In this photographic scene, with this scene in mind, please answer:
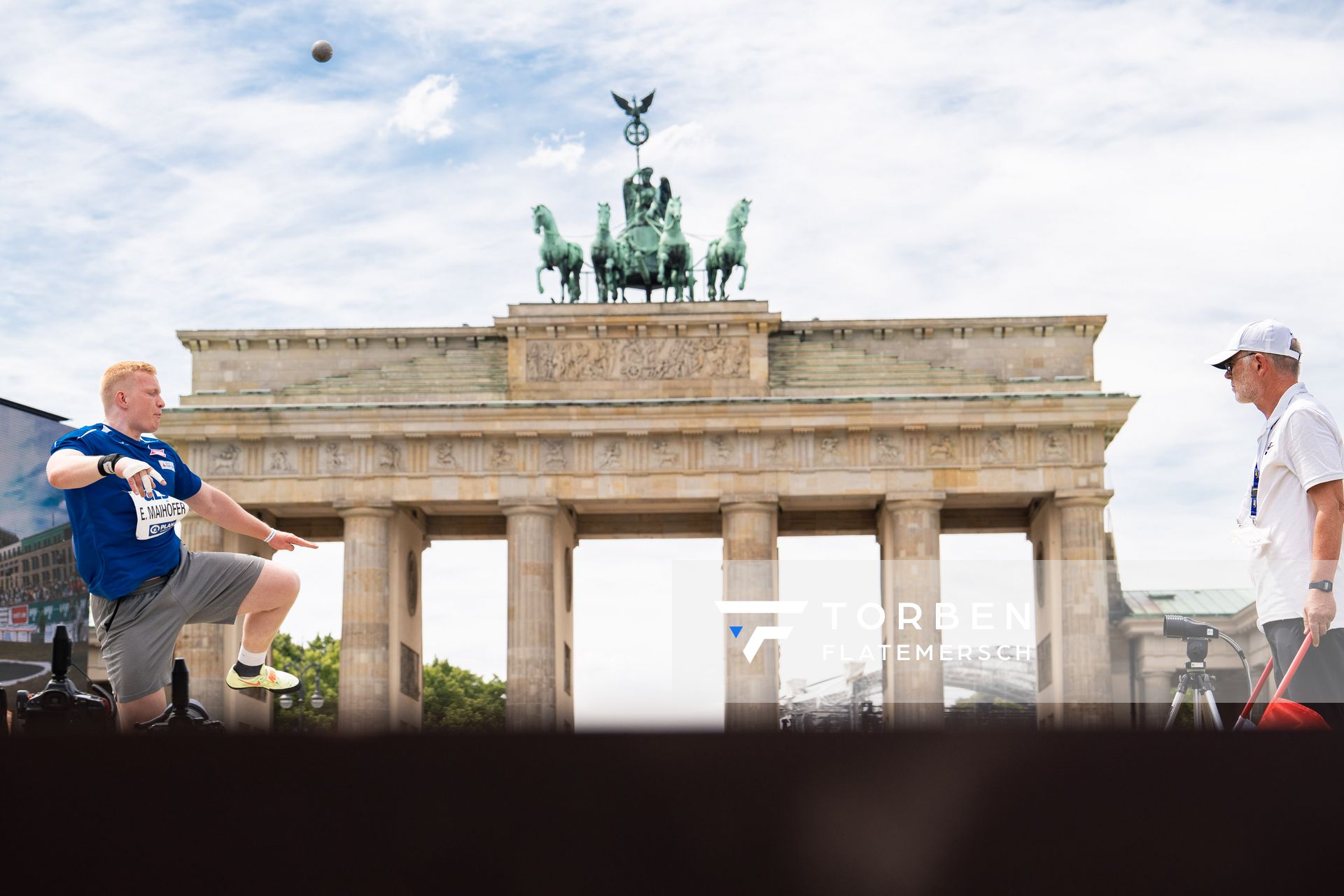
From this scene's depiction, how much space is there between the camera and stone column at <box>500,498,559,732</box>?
47.0 m

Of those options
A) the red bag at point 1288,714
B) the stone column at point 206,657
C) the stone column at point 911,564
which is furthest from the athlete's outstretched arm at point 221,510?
the stone column at point 206,657

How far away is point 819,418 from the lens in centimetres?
4797

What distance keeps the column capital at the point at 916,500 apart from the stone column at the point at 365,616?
15601mm

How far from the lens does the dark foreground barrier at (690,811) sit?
2270 millimetres

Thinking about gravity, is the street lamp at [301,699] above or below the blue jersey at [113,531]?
below

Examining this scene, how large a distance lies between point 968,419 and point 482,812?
46449 millimetres

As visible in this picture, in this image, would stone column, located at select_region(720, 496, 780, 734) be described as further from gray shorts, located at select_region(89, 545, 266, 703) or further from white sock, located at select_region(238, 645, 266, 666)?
gray shorts, located at select_region(89, 545, 266, 703)

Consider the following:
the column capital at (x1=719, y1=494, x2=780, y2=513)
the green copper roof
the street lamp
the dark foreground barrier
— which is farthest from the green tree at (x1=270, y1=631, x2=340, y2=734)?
the dark foreground barrier

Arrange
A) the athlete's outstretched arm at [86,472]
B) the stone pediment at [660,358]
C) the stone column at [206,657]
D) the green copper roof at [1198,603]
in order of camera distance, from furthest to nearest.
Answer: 1. the stone pediment at [660,358]
2. the stone column at [206,657]
3. the green copper roof at [1198,603]
4. the athlete's outstretched arm at [86,472]

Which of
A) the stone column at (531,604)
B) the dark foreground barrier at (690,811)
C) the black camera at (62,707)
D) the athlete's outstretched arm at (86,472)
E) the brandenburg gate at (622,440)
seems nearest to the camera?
the dark foreground barrier at (690,811)

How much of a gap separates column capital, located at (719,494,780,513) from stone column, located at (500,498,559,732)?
524 cm

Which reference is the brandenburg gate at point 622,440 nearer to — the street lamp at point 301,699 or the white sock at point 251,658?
the street lamp at point 301,699

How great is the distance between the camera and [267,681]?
7.79m

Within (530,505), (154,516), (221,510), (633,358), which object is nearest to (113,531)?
(154,516)
